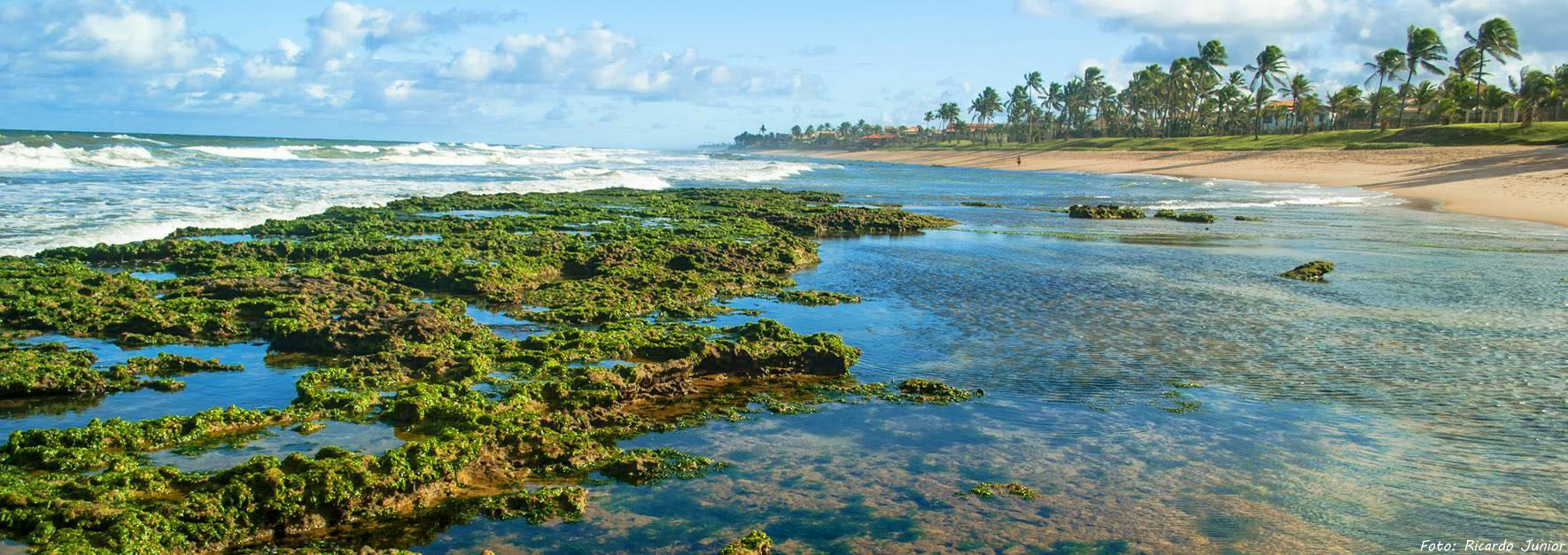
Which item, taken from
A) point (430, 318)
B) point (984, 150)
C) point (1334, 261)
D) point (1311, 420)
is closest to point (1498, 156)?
point (1334, 261)

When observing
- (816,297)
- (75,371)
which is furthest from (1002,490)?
(75,371)

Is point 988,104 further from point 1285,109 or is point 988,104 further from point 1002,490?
point 1002,490

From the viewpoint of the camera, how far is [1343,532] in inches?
260

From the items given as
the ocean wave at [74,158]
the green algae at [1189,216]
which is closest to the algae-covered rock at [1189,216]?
the green algae at [1189,216]

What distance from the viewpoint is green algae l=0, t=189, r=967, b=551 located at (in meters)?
6.59

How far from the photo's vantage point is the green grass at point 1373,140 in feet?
215

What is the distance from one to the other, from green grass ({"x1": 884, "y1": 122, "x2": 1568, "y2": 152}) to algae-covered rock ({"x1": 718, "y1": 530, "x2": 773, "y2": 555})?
73.5 metres

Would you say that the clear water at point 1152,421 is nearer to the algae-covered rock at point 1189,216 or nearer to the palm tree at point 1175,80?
the algae-covered rock at point 1189,216

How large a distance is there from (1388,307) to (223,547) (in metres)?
16.5

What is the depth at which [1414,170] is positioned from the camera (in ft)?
187

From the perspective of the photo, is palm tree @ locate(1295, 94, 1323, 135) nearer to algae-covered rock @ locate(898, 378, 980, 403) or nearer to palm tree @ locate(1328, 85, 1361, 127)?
palm tree @ locate(1328, 85, 1361, 127)

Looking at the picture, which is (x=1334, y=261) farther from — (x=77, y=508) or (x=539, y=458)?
(x=77, y=508)

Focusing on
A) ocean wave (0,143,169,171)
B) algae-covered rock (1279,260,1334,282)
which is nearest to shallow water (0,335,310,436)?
algae-covered rock (1279,260,1334,282)

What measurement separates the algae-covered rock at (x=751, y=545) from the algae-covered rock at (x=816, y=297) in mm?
9274
